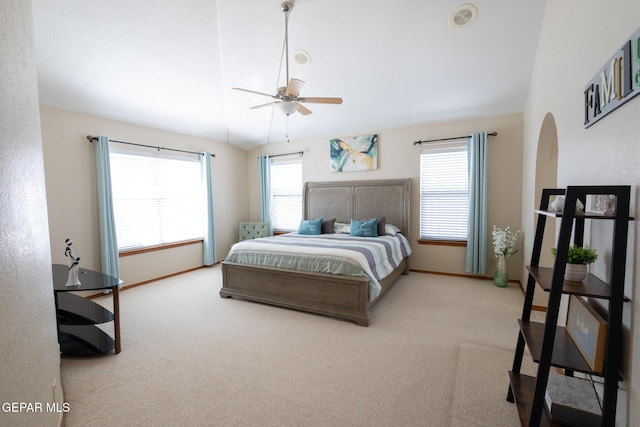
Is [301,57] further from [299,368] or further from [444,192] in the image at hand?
[299,368]

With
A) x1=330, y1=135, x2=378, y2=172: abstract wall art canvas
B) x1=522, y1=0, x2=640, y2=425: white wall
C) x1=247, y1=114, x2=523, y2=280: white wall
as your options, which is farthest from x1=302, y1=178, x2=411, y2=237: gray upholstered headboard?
x1=522, y1=0, x2=640, y2=425: white wall

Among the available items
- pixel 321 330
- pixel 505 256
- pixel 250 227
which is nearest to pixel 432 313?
pixel 321 330

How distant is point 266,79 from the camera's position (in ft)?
12.7

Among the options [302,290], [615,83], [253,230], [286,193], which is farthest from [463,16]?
→ [253,230]

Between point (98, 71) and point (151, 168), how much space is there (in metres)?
1.68

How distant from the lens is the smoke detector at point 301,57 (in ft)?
11.2

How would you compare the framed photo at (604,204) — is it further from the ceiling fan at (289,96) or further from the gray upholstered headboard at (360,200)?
the gray upholstered headboard at (360,200)

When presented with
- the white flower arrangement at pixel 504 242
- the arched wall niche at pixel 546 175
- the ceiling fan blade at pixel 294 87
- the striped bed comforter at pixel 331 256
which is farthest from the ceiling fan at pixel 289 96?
the white flower arrangement at pixel 504 242

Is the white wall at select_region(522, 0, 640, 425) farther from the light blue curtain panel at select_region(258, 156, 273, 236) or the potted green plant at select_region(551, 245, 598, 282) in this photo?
the light blue curtain panel at select_region(258, 156, 273, 236)

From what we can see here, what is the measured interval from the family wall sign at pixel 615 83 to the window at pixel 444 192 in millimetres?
3066

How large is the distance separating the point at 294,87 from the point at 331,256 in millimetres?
1805

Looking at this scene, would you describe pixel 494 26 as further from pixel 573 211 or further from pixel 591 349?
pixel 591 349

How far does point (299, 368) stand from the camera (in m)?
2.29

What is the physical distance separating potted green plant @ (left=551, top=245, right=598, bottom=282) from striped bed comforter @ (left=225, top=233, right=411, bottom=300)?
6.09ft
